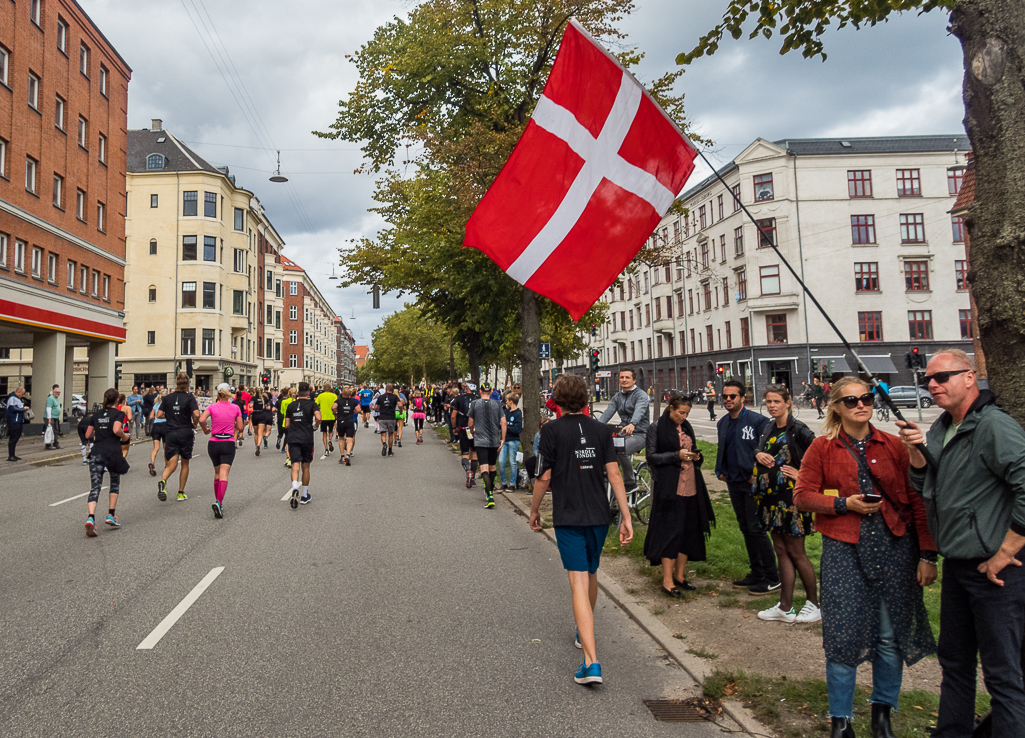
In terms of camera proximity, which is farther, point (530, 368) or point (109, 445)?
point (530, 368)

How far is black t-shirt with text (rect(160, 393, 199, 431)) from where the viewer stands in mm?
11516

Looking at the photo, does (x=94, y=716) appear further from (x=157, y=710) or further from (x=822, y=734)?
(x=822, y=734)

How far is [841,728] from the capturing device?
11.6ft

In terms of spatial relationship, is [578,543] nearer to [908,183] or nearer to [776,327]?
[776,327]

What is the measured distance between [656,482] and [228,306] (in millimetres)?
55749

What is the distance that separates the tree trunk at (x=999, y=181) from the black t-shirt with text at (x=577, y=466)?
2251 millimetres

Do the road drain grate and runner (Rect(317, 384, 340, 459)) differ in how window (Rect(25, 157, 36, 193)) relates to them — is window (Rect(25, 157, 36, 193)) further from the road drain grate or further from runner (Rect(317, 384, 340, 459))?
the road drain grate

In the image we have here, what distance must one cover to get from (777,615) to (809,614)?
24 cm

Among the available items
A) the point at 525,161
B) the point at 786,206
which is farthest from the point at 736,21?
the point at 786,206

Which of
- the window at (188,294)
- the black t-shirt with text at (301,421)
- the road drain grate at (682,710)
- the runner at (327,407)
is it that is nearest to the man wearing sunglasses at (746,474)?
the road drain grate at (682,710)

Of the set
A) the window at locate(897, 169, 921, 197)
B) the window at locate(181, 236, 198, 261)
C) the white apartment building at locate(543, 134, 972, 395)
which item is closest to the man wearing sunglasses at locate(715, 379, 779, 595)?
the white apartment building at locate(543, 134, 972, 395)

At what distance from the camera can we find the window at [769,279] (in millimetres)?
51875

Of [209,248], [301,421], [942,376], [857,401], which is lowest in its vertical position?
[301,421]

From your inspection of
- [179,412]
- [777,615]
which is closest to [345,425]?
[179,412]
